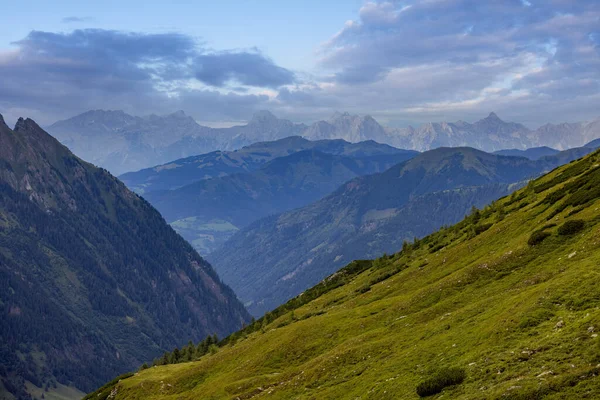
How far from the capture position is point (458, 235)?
9244 centimetres

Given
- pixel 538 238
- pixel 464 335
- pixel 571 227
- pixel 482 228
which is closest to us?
pixel 464 335

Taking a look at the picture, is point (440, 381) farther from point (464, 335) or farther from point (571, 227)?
point (571, 227)

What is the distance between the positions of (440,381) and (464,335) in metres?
8.45

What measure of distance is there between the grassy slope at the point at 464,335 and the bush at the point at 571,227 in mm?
740

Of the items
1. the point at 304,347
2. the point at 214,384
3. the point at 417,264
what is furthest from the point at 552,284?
the point at 417,264

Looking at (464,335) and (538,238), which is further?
(538,238)

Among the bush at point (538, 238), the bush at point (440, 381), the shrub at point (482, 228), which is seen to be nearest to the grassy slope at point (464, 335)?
the bush at point (538, 238)

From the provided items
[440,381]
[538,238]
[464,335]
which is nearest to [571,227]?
[538,238]

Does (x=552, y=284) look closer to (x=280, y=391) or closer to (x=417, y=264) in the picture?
(x=280, y=391)

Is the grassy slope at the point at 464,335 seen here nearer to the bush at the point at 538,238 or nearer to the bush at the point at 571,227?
the bush at the point at 538,238

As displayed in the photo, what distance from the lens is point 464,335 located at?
41.2 meters

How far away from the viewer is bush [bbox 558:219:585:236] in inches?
2089

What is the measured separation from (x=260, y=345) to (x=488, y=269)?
104ft

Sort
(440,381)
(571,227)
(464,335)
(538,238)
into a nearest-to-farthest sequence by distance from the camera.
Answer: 1. (440,381)
2. (464,335)
3. (571,227)
4. (538,238)
